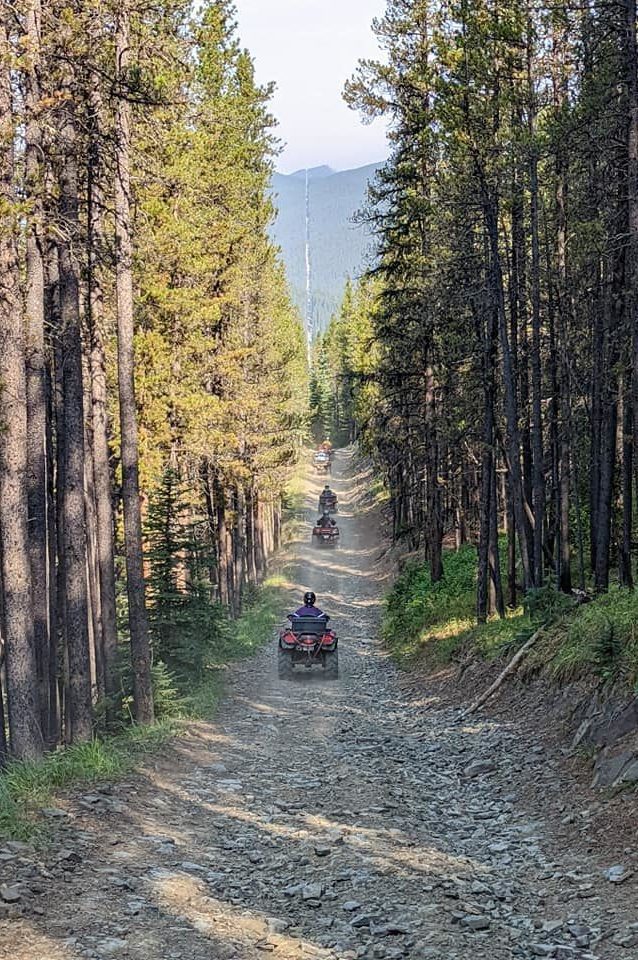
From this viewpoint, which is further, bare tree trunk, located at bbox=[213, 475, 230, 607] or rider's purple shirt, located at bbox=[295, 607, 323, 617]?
bare tree trunk, located at bbox=[213, 475, 230, 607]

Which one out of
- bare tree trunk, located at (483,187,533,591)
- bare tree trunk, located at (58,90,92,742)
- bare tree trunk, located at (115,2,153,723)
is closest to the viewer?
bare tree trunk, located at (58,90,92,742)

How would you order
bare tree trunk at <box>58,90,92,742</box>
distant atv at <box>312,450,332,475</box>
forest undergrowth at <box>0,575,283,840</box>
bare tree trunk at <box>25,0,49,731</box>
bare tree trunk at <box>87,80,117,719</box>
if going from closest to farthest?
1. forest undergrowth at <box>0,575,283,840</box>
2. bare tree trunk at <box>25,0,49,731</box>
3. bare tree trunk at <box>58,90,92,742</box>
4. bare tree trunk at <box>87,80,117,719</box>
5. distant atv at <box>312,450,332,475</box>

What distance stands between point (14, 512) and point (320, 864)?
6020 millimetres

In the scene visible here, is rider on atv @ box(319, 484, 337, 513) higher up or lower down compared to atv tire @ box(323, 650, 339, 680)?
higher up

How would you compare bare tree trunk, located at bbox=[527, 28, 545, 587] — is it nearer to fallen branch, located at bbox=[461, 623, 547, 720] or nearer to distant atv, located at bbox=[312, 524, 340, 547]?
fallen branch, located at bbox=[461, 623, 547, 720]

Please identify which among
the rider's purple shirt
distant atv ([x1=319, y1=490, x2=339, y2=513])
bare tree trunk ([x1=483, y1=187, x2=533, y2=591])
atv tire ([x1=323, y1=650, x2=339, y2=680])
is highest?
bare tree trunk ([x1=483, y1=187, x2=533, y2=591])

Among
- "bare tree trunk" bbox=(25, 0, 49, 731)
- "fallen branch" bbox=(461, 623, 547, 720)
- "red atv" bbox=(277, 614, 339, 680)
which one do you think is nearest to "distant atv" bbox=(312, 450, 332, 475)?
"red atv" bbox=(277, 614, 339, 680)

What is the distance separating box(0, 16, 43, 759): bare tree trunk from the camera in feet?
33.9

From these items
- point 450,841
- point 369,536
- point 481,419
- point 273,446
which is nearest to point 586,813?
point 450,841

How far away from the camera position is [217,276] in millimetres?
23719

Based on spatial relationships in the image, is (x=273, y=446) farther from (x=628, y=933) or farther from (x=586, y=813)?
(x=628, y=933)

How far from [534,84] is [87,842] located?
52.7 feet

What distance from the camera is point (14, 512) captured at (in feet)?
34.4

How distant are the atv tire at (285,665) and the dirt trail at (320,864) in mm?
6562
